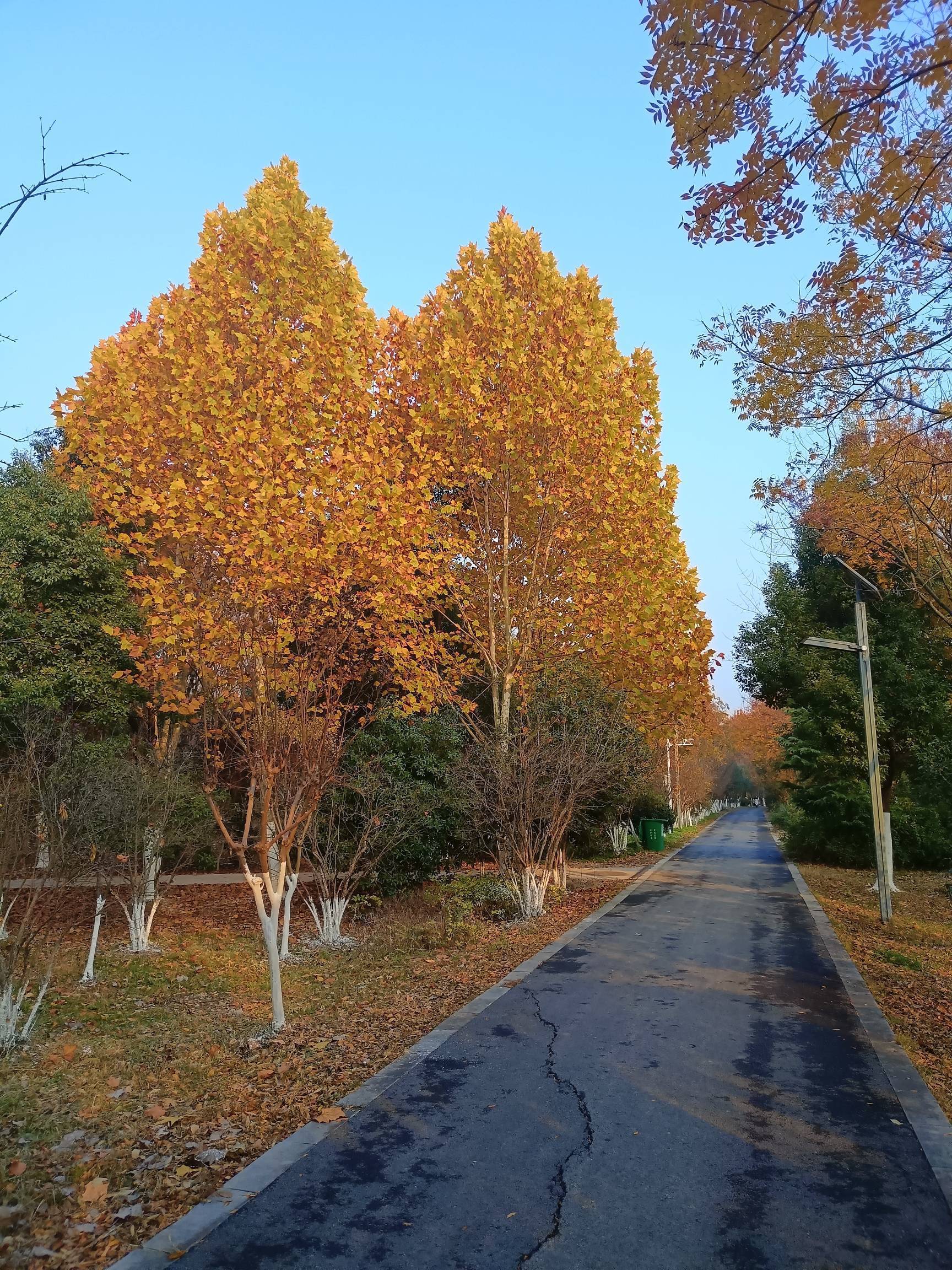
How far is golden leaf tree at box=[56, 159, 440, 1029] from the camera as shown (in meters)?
6.72

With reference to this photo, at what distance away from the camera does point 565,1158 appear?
414 centimetres

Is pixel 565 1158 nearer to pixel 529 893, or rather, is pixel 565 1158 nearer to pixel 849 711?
pixel 529 893

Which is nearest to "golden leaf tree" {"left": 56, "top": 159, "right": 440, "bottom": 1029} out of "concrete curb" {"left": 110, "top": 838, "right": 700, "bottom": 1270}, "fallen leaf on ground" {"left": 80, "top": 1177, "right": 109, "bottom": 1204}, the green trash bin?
"concrete curb" {"left": 110, "top": 838, "right": 700, "bottom": 1270}

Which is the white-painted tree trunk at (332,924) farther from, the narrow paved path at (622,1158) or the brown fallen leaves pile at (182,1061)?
the narrow paved path at (622,1158)

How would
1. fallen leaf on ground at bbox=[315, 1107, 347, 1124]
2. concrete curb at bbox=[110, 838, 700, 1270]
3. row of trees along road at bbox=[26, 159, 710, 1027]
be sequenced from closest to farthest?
concrete curb at bbox=[110, 838, 700, 1270] → fallen leaf on ground at bbox=[315, 1107, 347, 1124] → row of trees along road at bbox=[26, 159, 710, 1027]

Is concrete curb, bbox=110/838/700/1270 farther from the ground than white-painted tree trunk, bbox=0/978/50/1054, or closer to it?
closer to it

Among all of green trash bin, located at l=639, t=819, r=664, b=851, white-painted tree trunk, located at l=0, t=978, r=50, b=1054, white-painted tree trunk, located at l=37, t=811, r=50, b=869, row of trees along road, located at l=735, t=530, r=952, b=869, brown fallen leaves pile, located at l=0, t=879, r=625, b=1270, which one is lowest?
brown fallen leaves pile, located at l=0, t=879, r=625, b=1270

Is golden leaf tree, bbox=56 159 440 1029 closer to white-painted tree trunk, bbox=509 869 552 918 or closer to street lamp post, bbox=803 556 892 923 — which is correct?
white-painted tree trunk, bbox=509 869 552 918

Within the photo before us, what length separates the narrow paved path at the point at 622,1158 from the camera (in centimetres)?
334

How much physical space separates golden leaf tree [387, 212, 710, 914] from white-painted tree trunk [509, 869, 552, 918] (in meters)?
0.67

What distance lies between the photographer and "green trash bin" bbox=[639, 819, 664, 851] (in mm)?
25406

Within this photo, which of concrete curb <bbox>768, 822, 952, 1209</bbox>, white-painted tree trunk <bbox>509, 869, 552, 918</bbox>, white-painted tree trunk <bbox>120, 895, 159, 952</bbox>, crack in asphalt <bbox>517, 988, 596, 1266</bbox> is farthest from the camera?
white-painted tree trunk <bbox>509, 869, 552, 918</bbox>

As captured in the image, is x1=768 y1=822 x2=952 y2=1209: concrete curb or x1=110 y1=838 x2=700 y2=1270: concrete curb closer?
x1=110 y1=838 x2=700 y2=1270: concrete curb

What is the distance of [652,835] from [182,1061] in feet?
70.2
